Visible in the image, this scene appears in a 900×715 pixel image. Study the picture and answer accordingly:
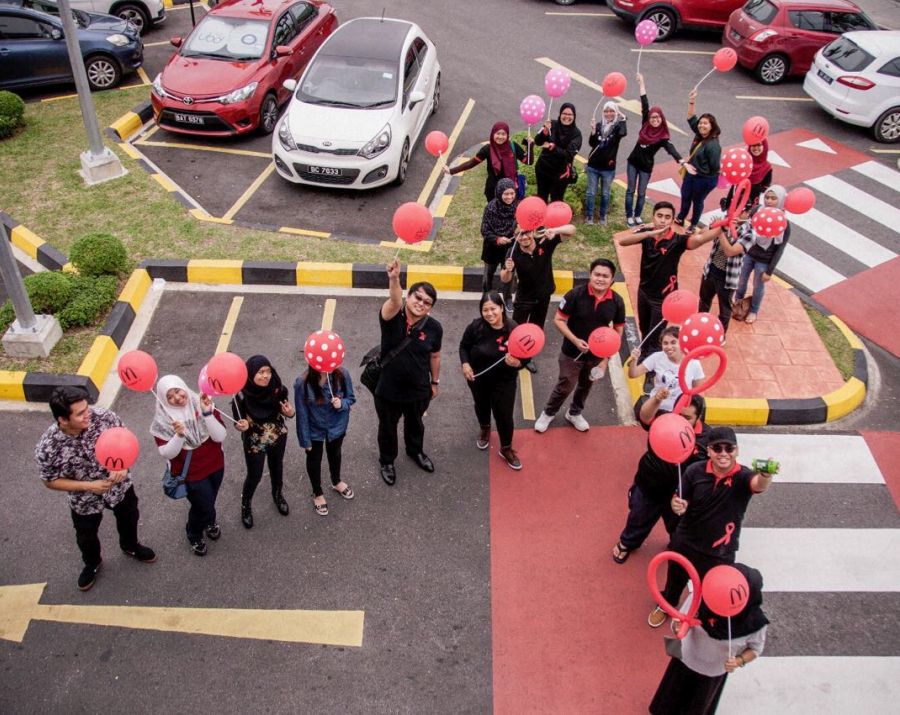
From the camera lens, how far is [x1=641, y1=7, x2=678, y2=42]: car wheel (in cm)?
1647

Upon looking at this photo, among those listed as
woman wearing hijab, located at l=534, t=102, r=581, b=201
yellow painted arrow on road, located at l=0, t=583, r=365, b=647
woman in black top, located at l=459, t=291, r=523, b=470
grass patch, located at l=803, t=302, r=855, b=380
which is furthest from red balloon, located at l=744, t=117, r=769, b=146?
yellow painted arrow on road, located at l=0, t=583, r=365, b=647

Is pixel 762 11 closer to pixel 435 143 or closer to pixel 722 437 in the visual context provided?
pixel 435 143

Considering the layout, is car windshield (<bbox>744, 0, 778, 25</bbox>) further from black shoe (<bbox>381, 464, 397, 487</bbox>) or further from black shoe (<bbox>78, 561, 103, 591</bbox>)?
black shoe (<bbox>78, 561, 103, 591</bbox>)

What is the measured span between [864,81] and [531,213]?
9271 millimetres

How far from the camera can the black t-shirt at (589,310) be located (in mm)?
6301

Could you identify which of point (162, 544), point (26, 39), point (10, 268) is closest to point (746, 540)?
point (162, 544)

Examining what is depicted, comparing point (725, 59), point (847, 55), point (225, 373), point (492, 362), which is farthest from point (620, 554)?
point (847, 55)

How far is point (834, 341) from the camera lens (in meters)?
8.38

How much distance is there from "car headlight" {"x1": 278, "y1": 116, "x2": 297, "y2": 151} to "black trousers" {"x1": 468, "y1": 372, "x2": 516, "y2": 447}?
5.57 metres

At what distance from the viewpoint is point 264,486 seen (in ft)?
21.3

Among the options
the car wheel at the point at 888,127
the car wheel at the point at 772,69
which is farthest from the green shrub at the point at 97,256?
the car wheel at the point at 772,69

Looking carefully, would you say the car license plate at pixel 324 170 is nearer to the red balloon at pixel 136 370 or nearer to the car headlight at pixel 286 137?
the car headlight at pixel 286 137

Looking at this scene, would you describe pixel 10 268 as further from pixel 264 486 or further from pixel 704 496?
pixel 704 496

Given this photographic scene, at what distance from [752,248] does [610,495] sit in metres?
3.23
